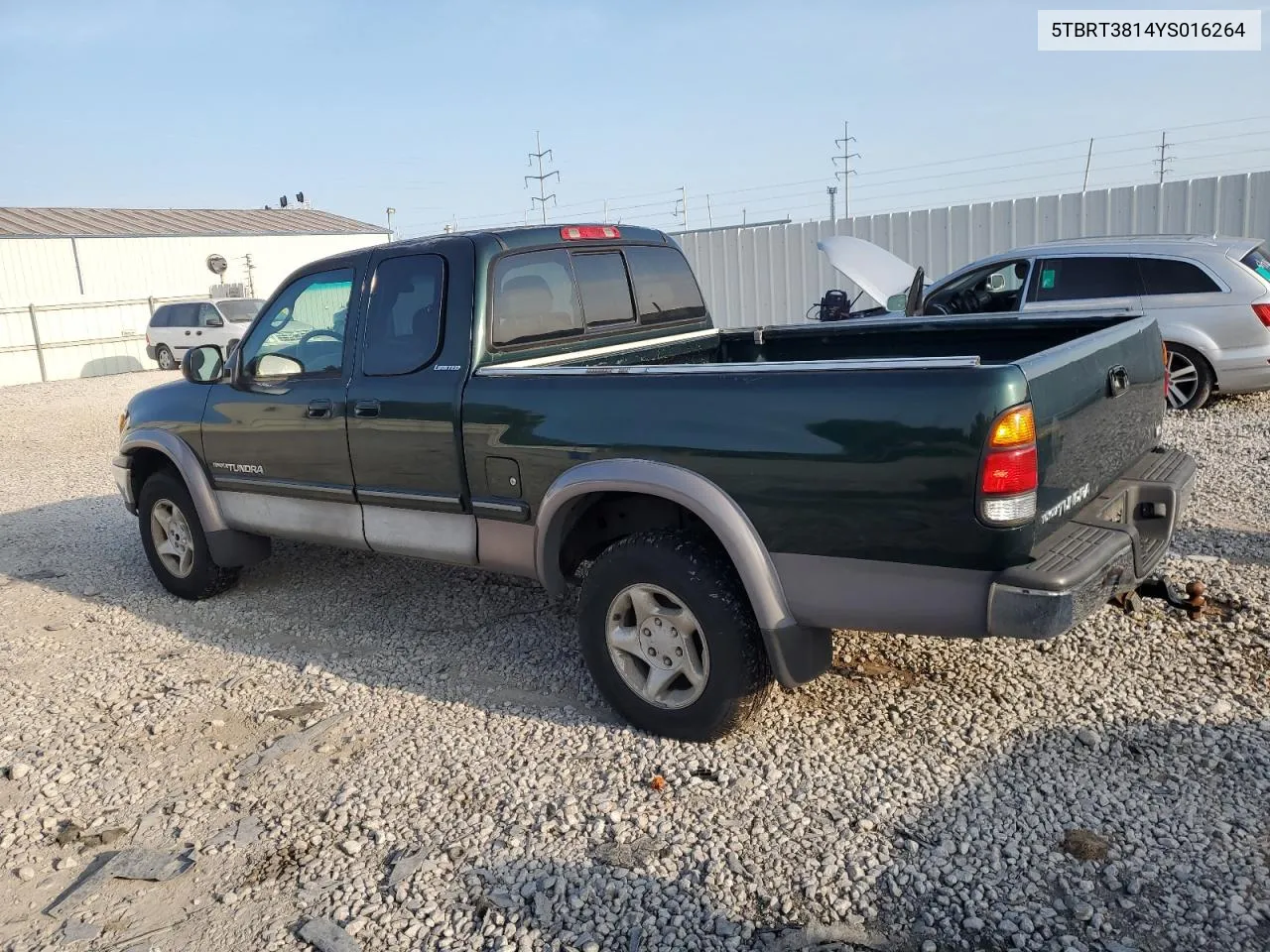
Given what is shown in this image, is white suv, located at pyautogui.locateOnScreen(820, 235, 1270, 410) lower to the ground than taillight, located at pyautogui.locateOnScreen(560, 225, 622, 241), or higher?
lower

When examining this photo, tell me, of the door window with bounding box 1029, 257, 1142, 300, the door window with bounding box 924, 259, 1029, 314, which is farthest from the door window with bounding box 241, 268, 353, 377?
the door window with bounding box 1029, 257, 1142, 300

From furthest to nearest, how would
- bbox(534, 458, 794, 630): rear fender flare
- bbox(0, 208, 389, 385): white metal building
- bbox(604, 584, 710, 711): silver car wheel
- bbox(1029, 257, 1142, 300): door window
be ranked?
bbox(0, 208, 389, 385): white metal building → bbox(1029, 257, 1142, 300): door window → bbox(604, 584, 710, 711): silver car wheel → bbox(534, 458, 794, 630): rear fender flare

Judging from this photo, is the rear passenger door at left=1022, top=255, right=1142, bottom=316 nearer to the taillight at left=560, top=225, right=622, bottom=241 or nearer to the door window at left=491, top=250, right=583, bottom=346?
the taillight at left=560, top=225, right=622, bottom=241

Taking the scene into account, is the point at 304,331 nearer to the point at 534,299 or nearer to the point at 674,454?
the point at 534,299

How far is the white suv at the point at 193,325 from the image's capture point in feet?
77.7

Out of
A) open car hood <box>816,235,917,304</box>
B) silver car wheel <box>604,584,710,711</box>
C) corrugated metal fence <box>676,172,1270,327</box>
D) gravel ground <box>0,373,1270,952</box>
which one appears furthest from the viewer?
corrugated metal fence <box>676,172,1270,327</box>

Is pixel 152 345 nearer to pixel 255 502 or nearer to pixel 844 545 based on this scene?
pixel 255 502

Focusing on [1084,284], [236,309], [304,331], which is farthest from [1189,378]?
[236,309]

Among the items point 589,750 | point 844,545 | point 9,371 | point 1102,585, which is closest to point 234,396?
point 589,750

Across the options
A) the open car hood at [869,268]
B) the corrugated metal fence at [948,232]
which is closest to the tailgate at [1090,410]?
the open car hood at [869,268]

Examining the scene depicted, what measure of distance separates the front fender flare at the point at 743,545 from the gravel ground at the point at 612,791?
0.43 m

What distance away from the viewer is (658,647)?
3.74 meters

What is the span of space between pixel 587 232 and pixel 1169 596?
3.06m

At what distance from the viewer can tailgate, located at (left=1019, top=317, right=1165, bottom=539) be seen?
120 inches
